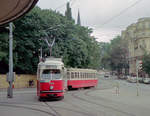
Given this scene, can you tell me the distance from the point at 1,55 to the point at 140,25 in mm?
57482

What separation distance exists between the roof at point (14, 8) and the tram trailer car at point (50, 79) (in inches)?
273

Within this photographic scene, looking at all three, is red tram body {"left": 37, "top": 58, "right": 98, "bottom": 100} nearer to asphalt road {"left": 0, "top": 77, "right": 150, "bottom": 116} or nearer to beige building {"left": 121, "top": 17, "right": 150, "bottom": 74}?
asphalt road {"left": 0, "top": 77, "right": 150, "bottom": 116}

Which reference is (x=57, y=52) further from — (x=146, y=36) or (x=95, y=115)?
(x=146, y=36)

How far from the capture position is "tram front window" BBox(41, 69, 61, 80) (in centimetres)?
1622

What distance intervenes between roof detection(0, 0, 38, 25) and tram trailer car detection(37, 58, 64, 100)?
Result: 694cm

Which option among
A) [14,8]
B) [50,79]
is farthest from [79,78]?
[14,8]

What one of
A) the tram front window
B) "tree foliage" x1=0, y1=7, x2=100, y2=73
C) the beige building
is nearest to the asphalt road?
the tram front window

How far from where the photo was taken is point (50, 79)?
16062mm

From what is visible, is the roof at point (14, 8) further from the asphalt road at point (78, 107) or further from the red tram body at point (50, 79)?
the red tram body at point (50, 79)

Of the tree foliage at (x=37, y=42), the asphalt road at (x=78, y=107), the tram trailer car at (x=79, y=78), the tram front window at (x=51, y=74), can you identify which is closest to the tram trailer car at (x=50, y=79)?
the tram front window at (x=51, y=74)

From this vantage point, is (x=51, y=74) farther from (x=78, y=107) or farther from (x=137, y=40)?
(x=137, y=40)

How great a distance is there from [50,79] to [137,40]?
211 ft

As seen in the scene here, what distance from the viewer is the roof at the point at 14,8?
7.95 metres

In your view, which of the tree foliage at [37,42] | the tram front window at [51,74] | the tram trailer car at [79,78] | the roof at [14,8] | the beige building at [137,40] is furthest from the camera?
the beige building at [137,40]
